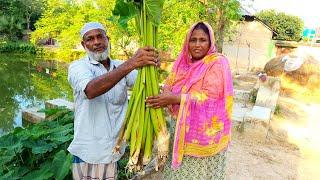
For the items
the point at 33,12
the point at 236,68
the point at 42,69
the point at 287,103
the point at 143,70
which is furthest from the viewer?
the point at 33,12

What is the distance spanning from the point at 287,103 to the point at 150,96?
7.43m

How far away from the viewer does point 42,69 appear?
63.1ft

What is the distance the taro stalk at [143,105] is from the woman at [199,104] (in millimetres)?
77

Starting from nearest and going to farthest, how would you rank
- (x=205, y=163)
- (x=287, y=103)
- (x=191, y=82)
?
1. (x=191, y=82)
2. (x=205, y=163)
3. (x=287, y=103)

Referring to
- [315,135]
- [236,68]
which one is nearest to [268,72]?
[315,135]

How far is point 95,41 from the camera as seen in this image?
2047mm

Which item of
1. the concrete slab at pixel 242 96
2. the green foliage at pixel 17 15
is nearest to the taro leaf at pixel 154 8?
the concrete slab at pixel 242 96

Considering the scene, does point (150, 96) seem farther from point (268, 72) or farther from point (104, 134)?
point (268, 72)

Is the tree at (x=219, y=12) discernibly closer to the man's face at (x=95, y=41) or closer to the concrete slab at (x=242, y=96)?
the concrete slab at (x=242, y=96)

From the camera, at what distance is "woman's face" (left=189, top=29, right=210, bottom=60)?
2.03m

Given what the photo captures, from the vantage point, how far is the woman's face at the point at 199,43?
2.03m

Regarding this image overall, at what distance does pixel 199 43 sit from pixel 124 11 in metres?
0.54

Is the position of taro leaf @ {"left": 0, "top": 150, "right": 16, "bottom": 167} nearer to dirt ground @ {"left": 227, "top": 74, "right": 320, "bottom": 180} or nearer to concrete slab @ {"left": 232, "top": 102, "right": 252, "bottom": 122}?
→ dirt ground @ {"left": 227, "top": 74, "right": 320, "bottom": 180}

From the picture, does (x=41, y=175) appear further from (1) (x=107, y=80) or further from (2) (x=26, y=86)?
(2) (x=26, y=86)
